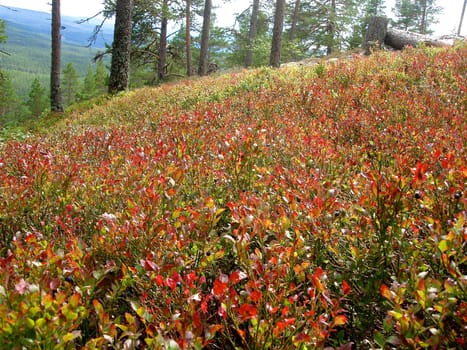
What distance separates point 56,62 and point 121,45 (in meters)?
5.14

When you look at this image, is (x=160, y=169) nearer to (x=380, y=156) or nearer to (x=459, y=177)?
(x=380, y=156)

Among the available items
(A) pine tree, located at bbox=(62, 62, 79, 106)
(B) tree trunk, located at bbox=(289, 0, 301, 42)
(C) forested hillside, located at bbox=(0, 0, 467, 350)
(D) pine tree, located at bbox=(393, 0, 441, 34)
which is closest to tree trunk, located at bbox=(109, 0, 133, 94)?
(C) forested hillside, located at bbox=(0, 0, 467, 350)

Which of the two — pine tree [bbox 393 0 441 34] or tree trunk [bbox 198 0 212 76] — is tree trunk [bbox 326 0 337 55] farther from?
pine tree [bbox 393 0 441 34]

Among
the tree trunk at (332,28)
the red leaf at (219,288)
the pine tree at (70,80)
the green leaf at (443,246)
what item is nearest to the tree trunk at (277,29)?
the tree trunk at (332,28)

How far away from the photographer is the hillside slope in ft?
5.64

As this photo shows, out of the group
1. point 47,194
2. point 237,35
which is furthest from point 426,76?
point 237,35

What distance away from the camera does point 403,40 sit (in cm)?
1647

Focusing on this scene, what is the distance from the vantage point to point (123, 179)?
11.8 ft

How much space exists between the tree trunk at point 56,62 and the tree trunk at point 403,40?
591 inches

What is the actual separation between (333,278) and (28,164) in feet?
11.5

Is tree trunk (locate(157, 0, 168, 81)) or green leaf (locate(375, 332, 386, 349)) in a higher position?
tree trunk (locate(157, 0, 168, 81))

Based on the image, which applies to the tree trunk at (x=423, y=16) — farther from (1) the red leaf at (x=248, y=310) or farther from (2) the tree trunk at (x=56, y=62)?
(1) the red leaf at (x=248, y=310)

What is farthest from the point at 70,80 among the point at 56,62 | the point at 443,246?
the point at 443,246

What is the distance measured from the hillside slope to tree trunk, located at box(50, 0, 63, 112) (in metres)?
12.6
